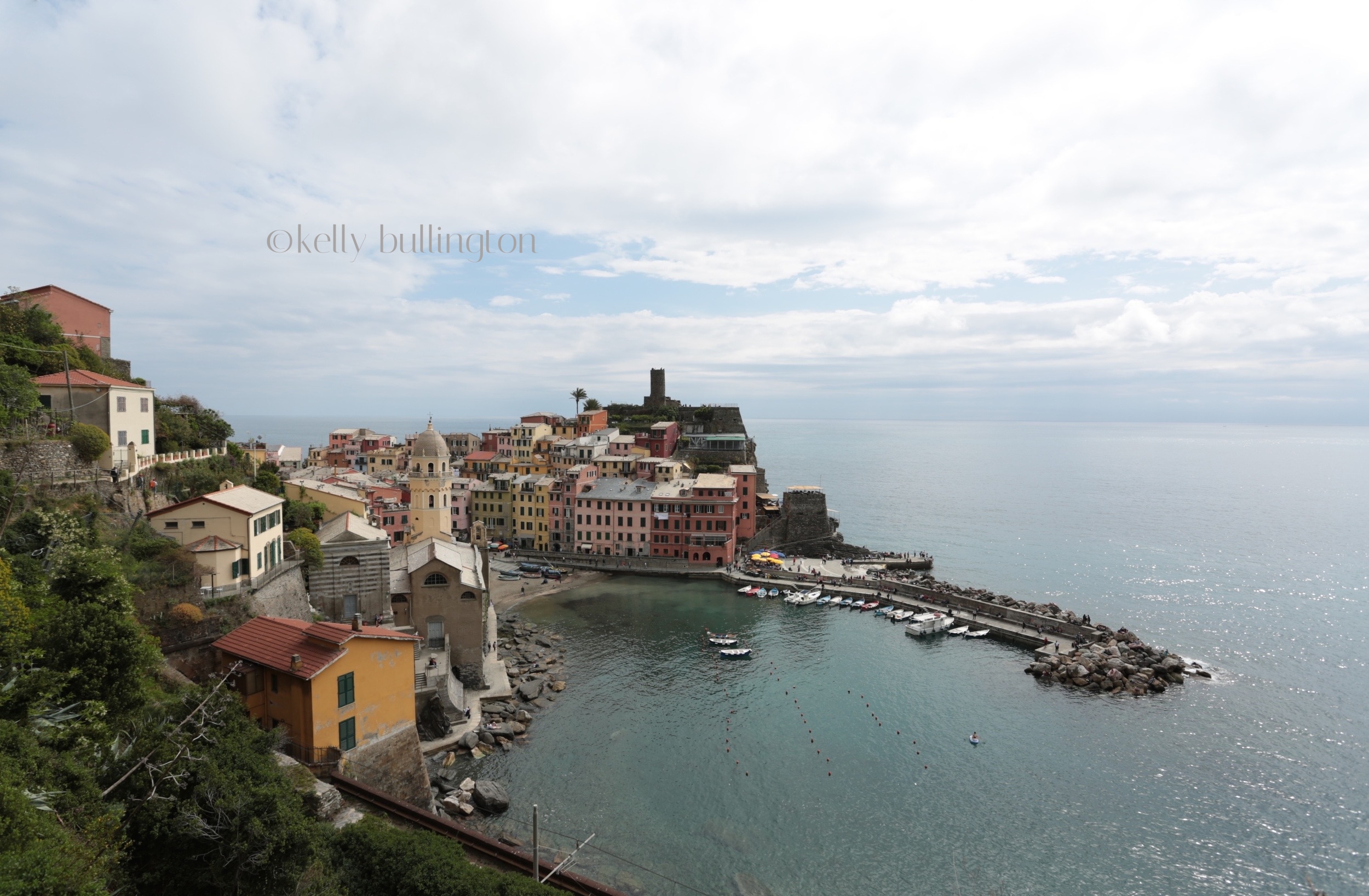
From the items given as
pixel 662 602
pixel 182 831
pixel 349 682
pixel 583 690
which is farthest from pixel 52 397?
pixel 662 602

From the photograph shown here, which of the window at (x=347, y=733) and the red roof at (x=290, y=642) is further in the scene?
the window at (x=347, y=733)

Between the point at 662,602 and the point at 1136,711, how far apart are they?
34065 mm

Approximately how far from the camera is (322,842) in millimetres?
16891

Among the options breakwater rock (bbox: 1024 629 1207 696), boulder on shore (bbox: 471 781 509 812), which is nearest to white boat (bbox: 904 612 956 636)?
breakwater rock (bbox: 1024 629 1207 696)

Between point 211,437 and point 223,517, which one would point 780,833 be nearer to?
point 223,517

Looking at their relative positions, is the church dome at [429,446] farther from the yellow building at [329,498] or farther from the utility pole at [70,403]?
the utility pole at [70,403]

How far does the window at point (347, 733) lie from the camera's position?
927 inches

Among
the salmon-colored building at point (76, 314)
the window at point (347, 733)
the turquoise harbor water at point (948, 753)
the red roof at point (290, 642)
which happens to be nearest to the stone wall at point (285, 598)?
the red roof at point (290, 642)

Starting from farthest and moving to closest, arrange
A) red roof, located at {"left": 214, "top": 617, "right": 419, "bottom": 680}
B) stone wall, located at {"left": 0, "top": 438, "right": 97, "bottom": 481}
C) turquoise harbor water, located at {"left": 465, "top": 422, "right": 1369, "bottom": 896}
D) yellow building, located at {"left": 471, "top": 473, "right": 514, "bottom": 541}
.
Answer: yellow building, located at {"left": 471, "top": 473, "right": 514, "bottom": 541} → stone wall, located at {"left": 0, "top": 438, "right": 97, "bottom": 481} → turquoise harbor water, located at {"left": 465, "top": 422, "right": 1369, "bottom": 896} → red roof, located at {"left": 214, "top": 617, "right": 419, "bottom": 680}

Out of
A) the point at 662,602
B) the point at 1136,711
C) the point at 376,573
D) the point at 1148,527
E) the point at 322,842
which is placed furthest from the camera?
the point at 1148,527

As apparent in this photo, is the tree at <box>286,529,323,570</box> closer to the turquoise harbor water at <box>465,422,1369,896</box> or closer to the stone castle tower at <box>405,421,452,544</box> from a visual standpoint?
the turquoise harbor water at <box>465,422,1369,896</box>

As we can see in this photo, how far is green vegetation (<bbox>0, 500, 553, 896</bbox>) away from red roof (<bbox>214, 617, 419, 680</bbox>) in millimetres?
3691

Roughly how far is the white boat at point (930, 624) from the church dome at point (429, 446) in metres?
36.9

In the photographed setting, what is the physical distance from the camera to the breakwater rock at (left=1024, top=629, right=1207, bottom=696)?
41.4 m
